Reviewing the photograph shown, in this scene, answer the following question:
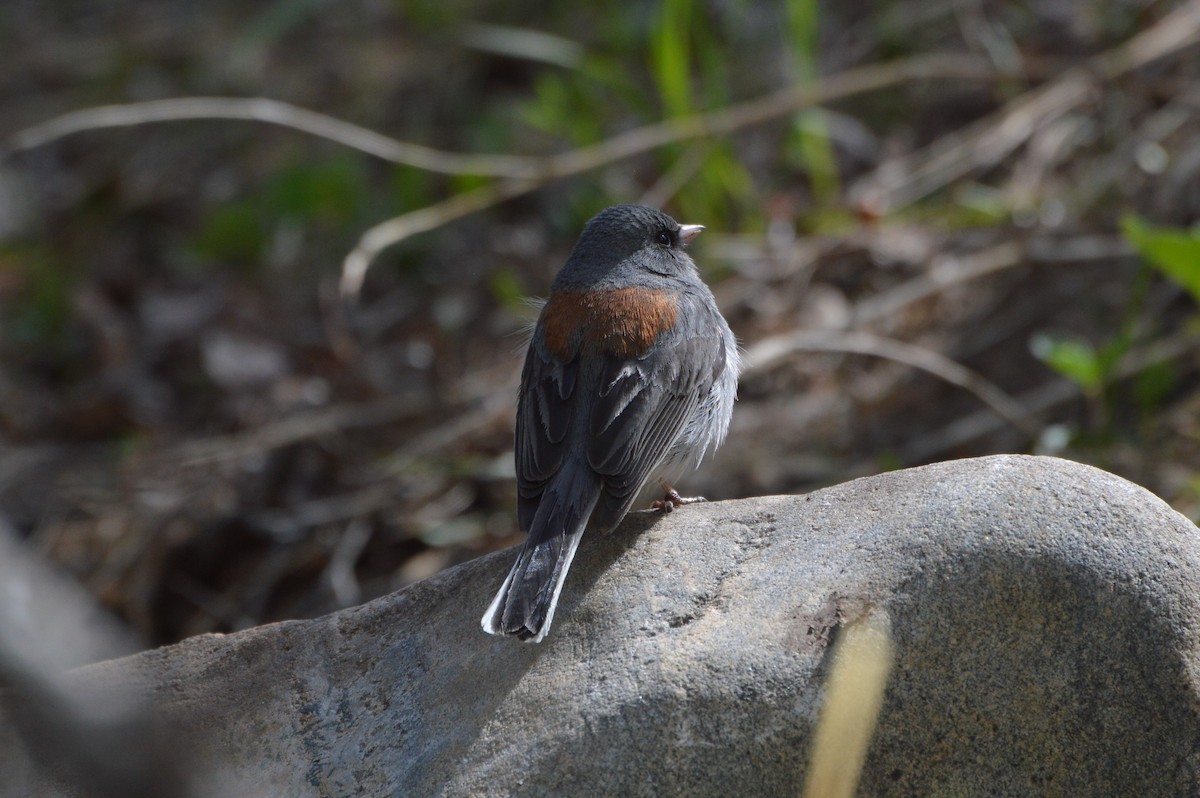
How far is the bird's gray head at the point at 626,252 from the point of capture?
12.5 ft

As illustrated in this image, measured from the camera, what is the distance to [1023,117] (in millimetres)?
5875

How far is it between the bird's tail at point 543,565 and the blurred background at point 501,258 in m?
1.31

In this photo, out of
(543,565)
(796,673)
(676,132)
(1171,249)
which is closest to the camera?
(796,673)

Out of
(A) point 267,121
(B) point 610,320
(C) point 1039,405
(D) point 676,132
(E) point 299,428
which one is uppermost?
(A) point 267,121

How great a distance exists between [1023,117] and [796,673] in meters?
4.47

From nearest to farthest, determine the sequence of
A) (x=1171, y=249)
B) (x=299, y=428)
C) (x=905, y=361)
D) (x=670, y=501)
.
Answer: (x=670, y=501) → (x=1171, y=249) → (x=905, y=361) → (x=299, y=428)

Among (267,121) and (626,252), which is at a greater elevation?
(267,121)

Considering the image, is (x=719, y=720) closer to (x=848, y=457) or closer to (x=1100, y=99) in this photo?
(x=848, y=457)

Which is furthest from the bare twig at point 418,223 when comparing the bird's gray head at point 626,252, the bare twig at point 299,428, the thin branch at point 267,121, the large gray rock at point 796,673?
the large gray rock at point 796,673

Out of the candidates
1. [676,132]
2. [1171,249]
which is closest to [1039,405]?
[1171,249]

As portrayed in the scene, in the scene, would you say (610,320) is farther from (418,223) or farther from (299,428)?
(299,428)

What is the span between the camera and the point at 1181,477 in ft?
13.8

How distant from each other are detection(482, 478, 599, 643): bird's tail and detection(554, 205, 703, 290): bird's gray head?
3.21 feet

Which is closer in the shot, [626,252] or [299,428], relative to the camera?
[626,252]
